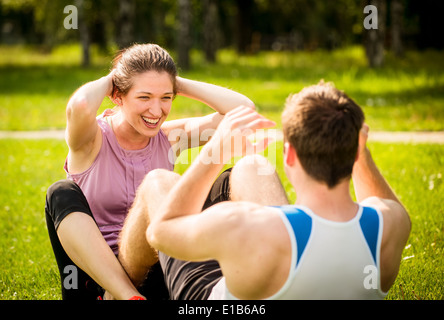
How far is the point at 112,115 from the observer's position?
4.02m

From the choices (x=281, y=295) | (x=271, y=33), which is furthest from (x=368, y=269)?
(x=271, y=33)

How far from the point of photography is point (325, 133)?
220cm

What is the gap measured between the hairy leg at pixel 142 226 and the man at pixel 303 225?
44 centimetres

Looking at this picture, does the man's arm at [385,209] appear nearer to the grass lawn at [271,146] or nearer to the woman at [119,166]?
the woman at [119,166]

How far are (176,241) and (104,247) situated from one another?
38.0 inches

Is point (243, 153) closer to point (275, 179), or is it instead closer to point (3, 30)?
point (275, 179)

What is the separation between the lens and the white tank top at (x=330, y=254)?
2.18 m

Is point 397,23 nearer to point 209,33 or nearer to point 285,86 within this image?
point 209,33

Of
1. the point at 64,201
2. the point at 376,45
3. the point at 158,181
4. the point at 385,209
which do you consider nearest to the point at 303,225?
the point at 385,209

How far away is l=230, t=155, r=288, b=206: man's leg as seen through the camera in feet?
9.50

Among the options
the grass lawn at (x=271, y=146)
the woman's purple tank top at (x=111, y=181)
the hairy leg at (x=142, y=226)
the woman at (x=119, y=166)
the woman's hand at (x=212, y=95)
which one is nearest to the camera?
the hairy leg at (x=142, y=226)

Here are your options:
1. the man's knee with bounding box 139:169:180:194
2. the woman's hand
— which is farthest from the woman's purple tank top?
the man's knee with bounding box 139:169:180:194

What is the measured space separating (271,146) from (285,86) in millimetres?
7354

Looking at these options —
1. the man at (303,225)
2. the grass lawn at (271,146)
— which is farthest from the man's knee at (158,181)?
the grass lawn at (271,146)
